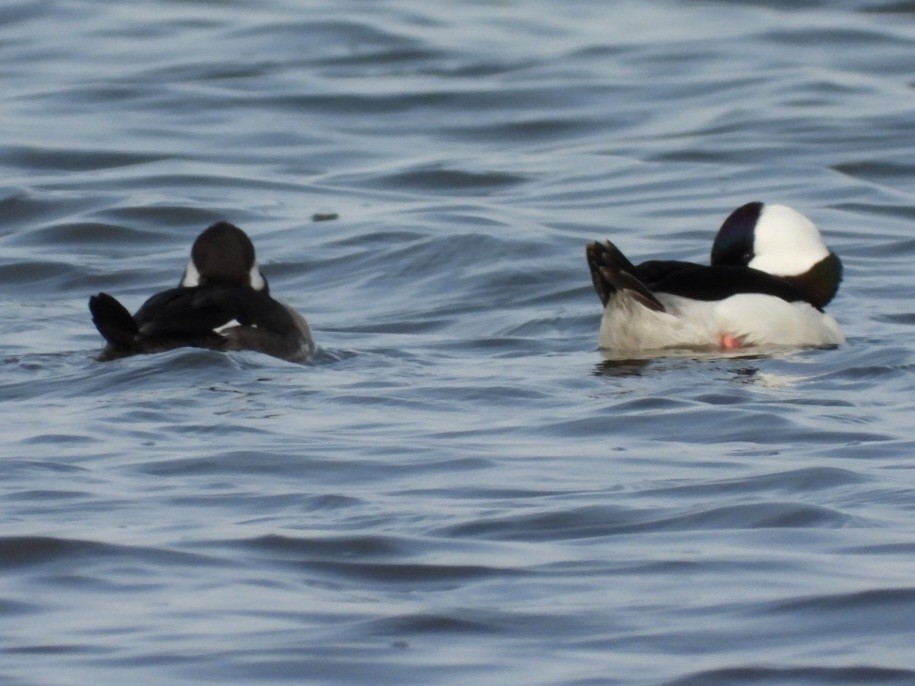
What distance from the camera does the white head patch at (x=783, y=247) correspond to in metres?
10.5

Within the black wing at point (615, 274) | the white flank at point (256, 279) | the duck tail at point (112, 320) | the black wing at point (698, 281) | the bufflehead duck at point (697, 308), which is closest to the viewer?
the duck tail at point (112, 320)

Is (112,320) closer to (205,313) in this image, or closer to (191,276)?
(205,313)

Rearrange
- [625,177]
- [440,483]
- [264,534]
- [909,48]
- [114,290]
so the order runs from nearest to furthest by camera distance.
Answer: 1. [264,534]
2. [440,483]
3. [114,290]
4. [625,177]
5. [909,48]

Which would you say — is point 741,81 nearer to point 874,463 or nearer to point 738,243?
point 738,243

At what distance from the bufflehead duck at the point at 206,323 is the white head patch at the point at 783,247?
232 cm

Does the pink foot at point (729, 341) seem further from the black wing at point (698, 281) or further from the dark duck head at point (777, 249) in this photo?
the dark duck head at point (777, 249)

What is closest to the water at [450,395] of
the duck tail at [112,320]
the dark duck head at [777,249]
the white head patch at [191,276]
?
the duck tail at [112,320]

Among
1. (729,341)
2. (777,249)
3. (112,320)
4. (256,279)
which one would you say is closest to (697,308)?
(729,341)

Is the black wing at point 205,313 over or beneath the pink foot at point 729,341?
over

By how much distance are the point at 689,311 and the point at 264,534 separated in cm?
407

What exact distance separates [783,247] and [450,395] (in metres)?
2.72

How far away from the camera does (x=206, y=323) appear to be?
912 cm

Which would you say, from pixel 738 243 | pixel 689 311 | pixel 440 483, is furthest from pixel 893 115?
pixel 440 483

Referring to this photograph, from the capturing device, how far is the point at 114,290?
12.0 meters
